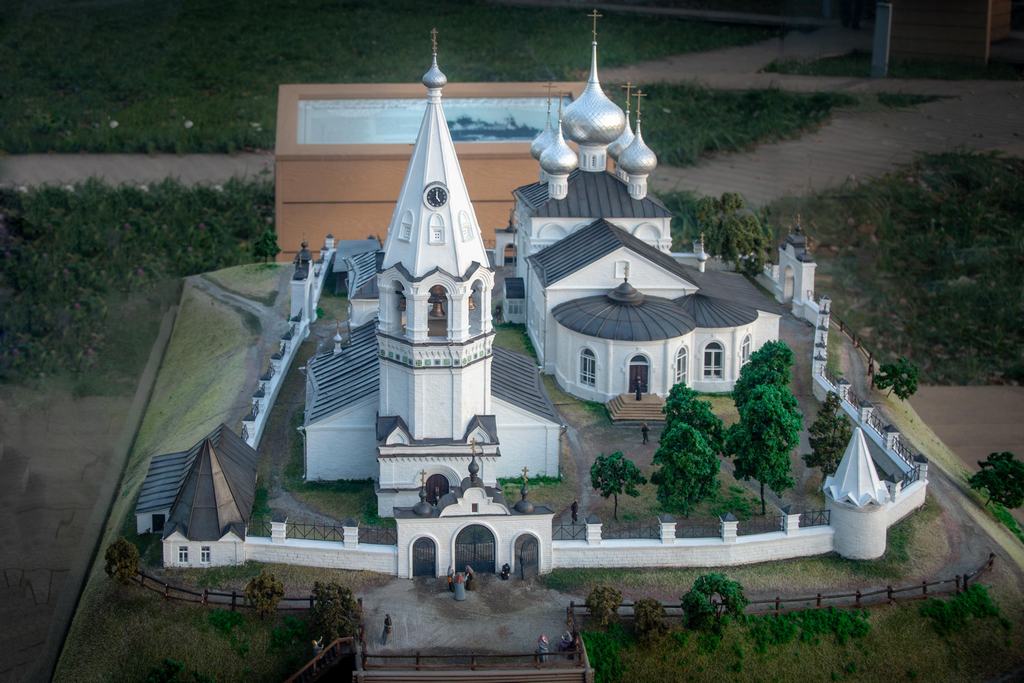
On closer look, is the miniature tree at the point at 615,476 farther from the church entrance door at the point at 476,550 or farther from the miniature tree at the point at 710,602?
the miniature tree at the point at 710,602

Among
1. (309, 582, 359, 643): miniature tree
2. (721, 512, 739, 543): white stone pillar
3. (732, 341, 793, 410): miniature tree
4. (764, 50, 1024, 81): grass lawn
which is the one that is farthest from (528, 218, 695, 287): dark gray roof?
(764, 50, 1024, 81): grass lawn

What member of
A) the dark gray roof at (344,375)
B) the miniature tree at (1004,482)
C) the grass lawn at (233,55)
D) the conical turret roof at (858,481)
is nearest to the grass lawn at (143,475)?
the dark gray roof at (344,375)

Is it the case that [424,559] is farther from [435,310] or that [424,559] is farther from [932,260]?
[932,260]

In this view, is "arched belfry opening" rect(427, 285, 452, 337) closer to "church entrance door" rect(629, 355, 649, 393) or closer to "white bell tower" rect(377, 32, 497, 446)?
"white bell tower" rect(377, 32, 497, 446)

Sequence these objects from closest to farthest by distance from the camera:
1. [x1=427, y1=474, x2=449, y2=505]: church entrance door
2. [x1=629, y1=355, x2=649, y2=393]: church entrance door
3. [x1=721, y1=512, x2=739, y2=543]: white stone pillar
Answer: [x1=721, y1=512, x2=739, y2=543]: white stone pillar
[x1=427, y1=474, x2=449, y2=505]: church entrance door
[x1=629, y1=355, x2=649, y2=393]: church entrance door

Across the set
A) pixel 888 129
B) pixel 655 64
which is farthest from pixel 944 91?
pixel 655 64

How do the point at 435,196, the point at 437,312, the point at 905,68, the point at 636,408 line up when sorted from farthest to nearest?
the point at 905,68 → the point at 636,408 → the point at 437,312 → the point at 435,196

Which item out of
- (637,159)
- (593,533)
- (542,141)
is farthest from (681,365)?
(542,141)
